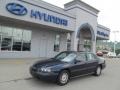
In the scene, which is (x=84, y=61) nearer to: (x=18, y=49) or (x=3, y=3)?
(x=3, y=3)

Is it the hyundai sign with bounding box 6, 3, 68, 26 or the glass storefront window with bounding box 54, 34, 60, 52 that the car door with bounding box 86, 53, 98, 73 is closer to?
the hyundai sign with bounding box 6, 3, 68, 26

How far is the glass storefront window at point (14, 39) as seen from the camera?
46.6ft

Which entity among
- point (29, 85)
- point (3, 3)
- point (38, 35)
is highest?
point (3, 3)

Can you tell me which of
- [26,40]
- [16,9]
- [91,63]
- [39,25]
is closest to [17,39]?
[26,40]

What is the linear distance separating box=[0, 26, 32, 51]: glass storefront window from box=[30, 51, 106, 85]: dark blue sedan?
779 cm

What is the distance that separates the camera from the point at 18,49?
15.5 meters

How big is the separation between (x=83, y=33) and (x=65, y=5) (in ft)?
20.7

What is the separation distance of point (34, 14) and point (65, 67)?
7.63 meters

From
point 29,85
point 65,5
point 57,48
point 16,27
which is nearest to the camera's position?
point 29,85

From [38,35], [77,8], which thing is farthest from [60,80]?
[77,8]

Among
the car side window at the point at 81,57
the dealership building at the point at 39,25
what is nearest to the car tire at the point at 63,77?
the car side window at the point at 81,57

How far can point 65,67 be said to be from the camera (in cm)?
720

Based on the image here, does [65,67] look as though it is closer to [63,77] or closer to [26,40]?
[63,77]

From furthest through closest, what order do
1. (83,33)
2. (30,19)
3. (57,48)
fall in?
(83,33)
(57,48)
(30,19)
